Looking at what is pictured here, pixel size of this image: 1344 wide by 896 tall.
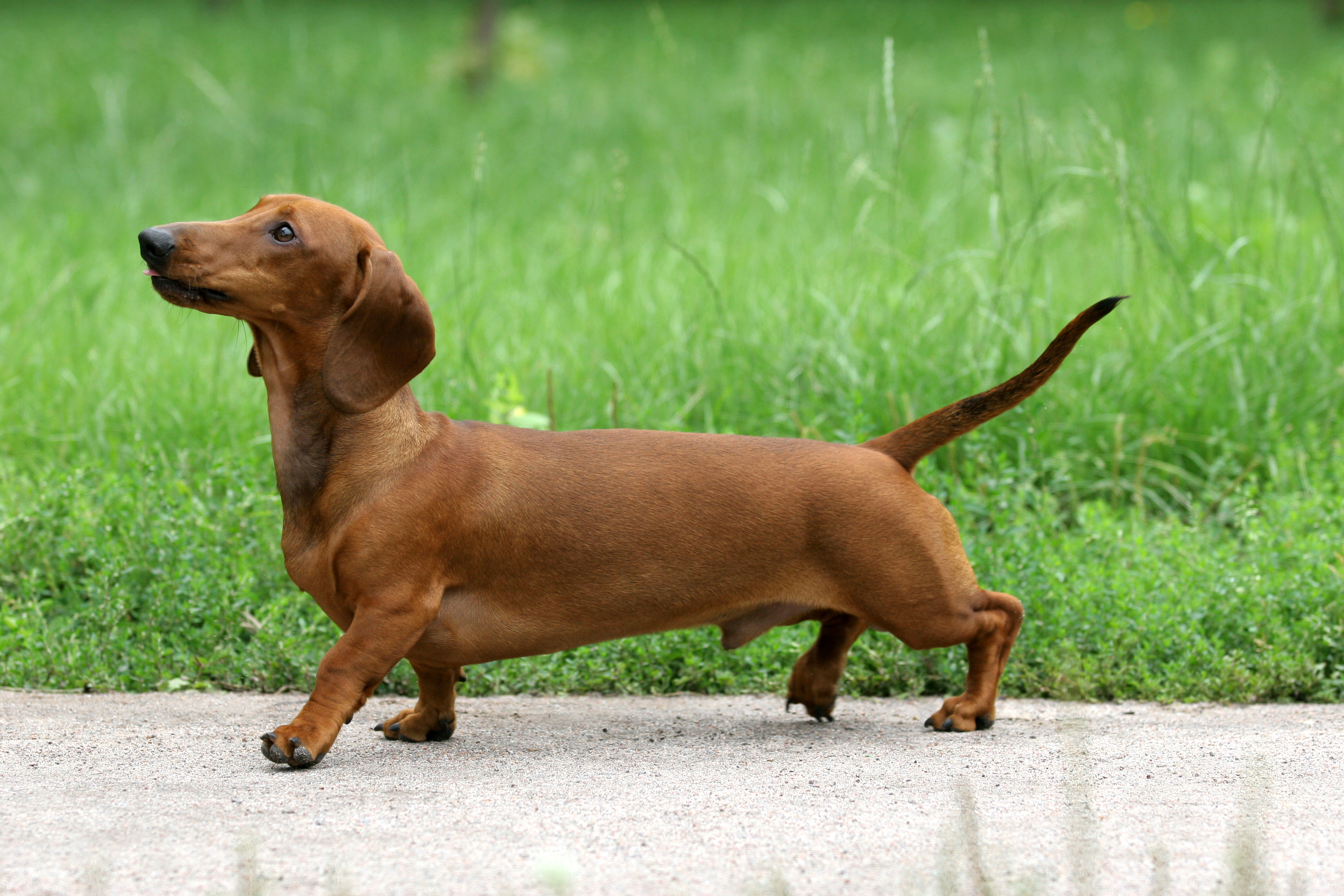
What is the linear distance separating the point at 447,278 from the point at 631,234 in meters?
1.37

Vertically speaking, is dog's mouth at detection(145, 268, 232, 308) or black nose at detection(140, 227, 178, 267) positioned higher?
black nose at detection(140, 227, 178, 267)

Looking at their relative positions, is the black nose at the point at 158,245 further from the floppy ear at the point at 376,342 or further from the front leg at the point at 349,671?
the front leg at the point at 349,671

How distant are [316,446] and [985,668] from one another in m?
1.72

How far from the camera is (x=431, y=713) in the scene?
3.25 meters

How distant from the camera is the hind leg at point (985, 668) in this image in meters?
3.32

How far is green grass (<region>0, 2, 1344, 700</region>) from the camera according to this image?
3.94m

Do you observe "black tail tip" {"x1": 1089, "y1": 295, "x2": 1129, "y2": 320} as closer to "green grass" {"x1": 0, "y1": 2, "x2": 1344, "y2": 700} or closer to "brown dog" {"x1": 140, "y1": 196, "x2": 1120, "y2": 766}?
"brown dog" {"x1": 140, "y1": 196, "x2": 1120, "y2": 766}

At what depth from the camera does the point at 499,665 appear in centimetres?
395

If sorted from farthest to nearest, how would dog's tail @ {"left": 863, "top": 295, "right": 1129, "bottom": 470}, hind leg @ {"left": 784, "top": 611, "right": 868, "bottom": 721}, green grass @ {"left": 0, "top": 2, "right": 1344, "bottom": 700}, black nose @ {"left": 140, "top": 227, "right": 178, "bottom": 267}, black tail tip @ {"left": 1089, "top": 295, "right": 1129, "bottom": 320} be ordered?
green grass @ {"left": 0, "top": 2, "right": 1344, "bottom": 700} < hind leg @ {"left": 784, "top": 611, "right": 868, "bottom": 721} < dog's tail @ {"left": 863, "top": 295, "right": 1129, "bottom": 470} < black tail tip @ {"left": 1089, "top": 295, "right": 1129, "bottom": 320} < black nose @ {"left": 140, "top": 227, "right": 178, "bottom": 267}

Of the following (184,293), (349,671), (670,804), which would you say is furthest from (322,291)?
(670,804)

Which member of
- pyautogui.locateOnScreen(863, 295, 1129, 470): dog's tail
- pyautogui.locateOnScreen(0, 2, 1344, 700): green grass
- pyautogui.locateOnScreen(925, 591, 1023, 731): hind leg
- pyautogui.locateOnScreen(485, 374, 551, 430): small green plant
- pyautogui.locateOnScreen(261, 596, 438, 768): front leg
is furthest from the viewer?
pyautogui.locateOnScreen(485, 374, 551, 430): small green plant

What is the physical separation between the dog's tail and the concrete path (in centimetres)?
72

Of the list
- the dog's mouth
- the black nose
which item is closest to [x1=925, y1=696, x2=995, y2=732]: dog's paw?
the dog's mouth

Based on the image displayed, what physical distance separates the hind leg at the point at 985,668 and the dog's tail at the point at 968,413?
395 millimetres
